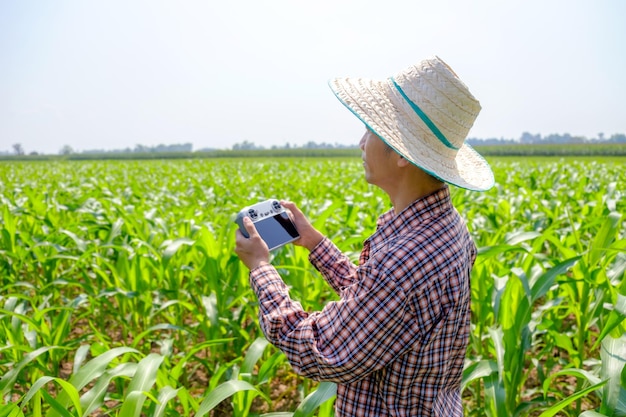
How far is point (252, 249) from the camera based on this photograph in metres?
1.29

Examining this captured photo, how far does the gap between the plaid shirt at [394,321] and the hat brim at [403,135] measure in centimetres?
8

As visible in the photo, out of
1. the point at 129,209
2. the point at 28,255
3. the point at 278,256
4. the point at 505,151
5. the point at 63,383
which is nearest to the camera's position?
the point at 63,383

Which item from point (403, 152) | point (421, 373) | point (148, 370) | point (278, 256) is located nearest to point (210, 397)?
point (148, 370)

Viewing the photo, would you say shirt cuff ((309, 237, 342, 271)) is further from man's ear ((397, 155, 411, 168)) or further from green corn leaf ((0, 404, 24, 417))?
green corn leaf ((0, 404, 24, 417))

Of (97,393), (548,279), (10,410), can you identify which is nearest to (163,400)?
(97,393)

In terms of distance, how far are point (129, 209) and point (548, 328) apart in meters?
3.41

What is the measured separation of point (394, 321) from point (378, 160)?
40 cm

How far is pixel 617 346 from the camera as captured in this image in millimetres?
1494

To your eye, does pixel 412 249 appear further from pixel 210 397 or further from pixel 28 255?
pixel 28 255

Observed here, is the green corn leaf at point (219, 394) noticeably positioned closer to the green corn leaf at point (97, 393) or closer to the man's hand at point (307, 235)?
the green corn leaf at point (97, 393)

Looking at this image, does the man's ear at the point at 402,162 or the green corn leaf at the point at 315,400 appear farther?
the green corn leaf at the point at 315,400

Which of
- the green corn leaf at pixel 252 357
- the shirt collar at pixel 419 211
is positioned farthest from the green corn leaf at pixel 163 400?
the shirt collar at pixel 419 211

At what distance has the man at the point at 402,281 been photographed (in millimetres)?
1048

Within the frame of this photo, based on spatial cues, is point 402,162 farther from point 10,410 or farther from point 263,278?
point 10,410
